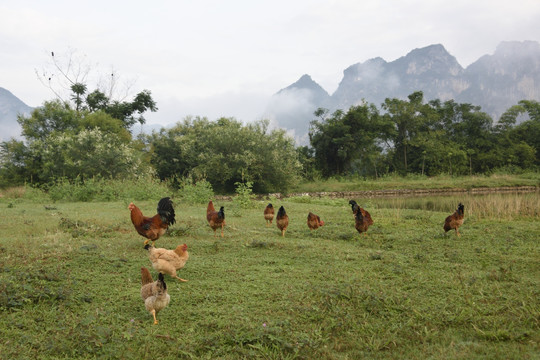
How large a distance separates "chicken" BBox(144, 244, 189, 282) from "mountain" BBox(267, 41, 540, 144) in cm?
7710

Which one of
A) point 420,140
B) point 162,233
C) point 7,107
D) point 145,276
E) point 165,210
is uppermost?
point 7,107

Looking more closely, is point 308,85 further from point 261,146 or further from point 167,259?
point 167,259

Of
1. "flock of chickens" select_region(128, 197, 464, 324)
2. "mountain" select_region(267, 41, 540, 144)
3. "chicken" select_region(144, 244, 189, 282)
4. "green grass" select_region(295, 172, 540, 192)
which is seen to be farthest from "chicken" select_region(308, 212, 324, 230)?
"mountain" select_region(267, 41, 540, 144)

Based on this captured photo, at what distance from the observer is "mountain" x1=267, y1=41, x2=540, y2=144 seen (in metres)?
79.6

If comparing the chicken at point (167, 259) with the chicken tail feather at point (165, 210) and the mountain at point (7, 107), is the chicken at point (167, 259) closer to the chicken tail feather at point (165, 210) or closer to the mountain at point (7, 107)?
the chicken tail feather at point (165, 210)

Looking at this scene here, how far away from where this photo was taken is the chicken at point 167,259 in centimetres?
473

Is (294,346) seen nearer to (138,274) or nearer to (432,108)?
(138,274)

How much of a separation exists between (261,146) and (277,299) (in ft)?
65.2

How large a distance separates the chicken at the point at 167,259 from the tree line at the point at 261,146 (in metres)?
13.5

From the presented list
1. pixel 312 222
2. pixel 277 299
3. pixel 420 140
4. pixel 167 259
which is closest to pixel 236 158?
pixel 312 222

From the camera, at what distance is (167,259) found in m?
4.80

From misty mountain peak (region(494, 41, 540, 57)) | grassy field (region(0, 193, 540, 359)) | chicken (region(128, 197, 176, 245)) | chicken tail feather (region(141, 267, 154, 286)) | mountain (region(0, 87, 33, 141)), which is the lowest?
grassy field (region(0, 193, 540, 359))

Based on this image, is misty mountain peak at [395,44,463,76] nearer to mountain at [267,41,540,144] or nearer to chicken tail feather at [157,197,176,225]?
mountain at [267,41,540,144]

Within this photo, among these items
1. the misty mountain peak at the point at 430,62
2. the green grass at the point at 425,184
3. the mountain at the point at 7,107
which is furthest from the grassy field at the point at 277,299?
the misty mountain peak at the point at 430,62
